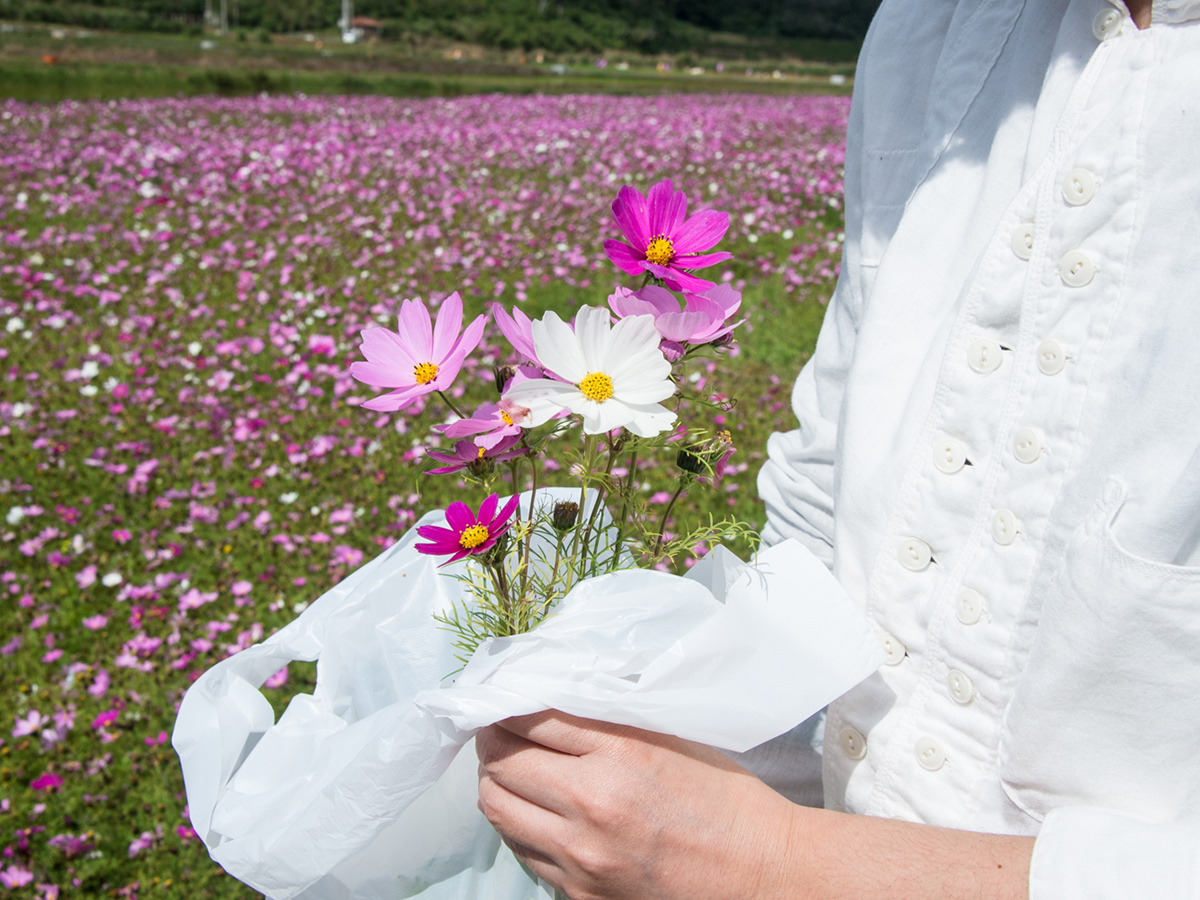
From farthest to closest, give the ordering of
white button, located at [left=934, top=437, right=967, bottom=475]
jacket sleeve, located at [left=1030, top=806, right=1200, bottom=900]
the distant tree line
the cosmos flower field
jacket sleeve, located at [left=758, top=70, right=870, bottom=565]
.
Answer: the distant tree line, the cosmos flower field, jacket sleeve, located at [left=758, top=70, right=870, bottom=565], white button, located at [left=934, top=437, right=967, bottom=475], jacket sleeve, located at [left=1030, top=806, right=1200, bottom=900]

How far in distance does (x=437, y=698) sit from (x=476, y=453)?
0.87ft

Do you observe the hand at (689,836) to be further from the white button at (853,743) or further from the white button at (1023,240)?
the white button at (1023,240)

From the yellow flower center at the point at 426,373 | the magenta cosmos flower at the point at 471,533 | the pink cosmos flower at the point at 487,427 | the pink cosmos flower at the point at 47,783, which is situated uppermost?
the yellow flower center at the point at 426,373

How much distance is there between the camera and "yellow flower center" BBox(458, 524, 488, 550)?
774mm

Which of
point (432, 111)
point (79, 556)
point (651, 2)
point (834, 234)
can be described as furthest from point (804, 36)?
point (79, 556)

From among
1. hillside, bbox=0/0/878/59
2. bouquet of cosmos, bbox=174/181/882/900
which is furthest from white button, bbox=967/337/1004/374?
hillside, bbox=0/0/878/59

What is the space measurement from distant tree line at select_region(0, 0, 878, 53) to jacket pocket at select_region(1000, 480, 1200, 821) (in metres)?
63.1

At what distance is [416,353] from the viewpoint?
827mm

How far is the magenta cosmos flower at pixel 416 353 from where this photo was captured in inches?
30.4

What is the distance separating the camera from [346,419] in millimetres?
4105

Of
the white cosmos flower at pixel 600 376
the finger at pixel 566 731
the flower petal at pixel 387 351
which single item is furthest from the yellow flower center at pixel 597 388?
the finger at pixel 566 731

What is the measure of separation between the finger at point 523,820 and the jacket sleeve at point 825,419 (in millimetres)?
506

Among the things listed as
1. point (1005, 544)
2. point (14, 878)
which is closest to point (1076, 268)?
point (1005, 544)

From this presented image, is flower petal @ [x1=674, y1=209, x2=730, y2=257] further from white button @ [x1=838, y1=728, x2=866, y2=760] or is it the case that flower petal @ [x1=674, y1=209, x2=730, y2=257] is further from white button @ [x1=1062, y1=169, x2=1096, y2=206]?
white button @ [x1=838, y1=728, x2=866, y2=760]
